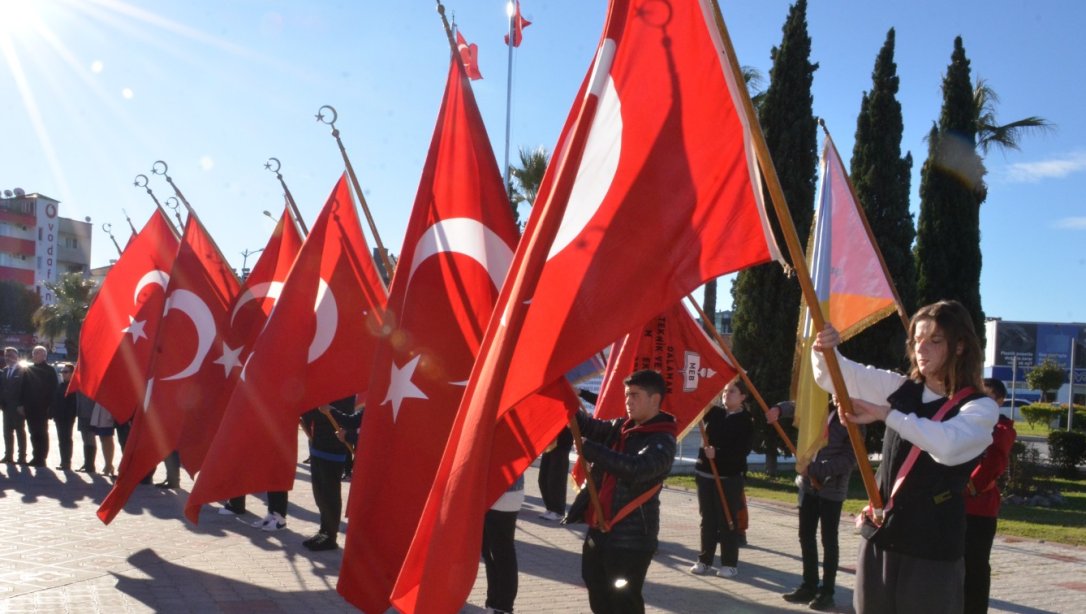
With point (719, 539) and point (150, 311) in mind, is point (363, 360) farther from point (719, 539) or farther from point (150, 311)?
point (150, 311)

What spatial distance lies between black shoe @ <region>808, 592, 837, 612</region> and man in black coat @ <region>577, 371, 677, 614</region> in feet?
10.0

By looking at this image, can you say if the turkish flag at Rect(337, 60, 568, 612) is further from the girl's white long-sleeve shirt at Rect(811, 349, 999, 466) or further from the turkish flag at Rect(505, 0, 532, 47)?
the turkish flag at Rect(505, 0, 532, 47)

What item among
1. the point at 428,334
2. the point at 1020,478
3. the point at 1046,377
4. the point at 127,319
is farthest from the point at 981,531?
the point at 1046,377

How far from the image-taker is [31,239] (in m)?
79.0

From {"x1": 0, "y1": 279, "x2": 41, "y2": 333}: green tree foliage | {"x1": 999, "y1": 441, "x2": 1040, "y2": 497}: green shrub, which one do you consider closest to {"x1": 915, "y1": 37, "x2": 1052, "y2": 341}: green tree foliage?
{"x1": 999, "y1": 441, "x2": 1040, "y2": 497}: green shrub

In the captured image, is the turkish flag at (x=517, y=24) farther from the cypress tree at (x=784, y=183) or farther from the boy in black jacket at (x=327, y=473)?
the boy in black jacket at (x=327, y=473)

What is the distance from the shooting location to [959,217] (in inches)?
787

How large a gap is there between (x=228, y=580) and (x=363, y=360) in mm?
2066

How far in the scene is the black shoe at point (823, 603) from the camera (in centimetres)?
770

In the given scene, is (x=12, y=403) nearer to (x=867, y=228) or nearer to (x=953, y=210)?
(x=867, y=228)

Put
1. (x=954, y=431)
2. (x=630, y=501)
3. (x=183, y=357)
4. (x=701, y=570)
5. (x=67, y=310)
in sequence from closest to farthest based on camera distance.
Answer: (x=954, y=431) → (x=630, y=501) → (x=701, y=570) → (x=183, y=357) → (x=67, y=310)

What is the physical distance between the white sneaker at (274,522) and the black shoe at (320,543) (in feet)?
4.07

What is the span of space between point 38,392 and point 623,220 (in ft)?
45.0

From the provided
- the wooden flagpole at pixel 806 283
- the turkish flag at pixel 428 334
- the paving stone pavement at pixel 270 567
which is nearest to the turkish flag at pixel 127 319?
the paving stone pavement at pixel 270 567
